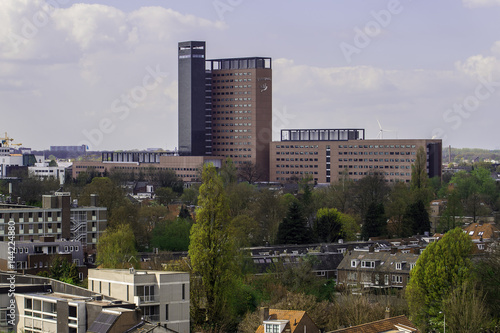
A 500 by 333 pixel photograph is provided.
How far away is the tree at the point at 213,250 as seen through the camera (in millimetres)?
43469

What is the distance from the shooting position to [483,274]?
46031 mm

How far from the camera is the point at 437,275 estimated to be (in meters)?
46.7

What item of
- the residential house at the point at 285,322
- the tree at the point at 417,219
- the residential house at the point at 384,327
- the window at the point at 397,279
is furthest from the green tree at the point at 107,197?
the residential house at the point at 384,327

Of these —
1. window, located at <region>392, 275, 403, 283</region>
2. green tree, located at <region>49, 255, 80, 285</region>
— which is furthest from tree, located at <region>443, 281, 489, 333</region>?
green tree, located at <region>49, 255, 80, 285</region>

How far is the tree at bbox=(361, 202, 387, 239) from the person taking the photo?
274 feet

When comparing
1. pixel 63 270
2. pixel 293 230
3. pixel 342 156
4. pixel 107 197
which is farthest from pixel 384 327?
pixel 342 156

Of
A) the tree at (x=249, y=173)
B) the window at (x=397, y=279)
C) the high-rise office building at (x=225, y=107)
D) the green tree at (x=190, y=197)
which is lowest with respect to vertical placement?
the window at (x=397, y=279)

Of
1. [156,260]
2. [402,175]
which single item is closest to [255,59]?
[402,175]

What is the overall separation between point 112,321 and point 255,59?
153392 mm

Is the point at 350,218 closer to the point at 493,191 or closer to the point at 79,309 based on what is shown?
the point at 493,191

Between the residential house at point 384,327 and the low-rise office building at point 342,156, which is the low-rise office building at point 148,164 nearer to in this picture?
the low-rise office building at point 342,156

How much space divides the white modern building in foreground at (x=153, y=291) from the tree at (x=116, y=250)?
56.4 feet

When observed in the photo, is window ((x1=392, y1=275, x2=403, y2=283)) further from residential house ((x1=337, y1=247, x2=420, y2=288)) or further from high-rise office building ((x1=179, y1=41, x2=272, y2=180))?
high-rise office building ((x1=179, y1=41, x2=272, y2=180))

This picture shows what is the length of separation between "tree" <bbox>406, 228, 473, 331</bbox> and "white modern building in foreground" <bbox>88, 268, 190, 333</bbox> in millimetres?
13180
